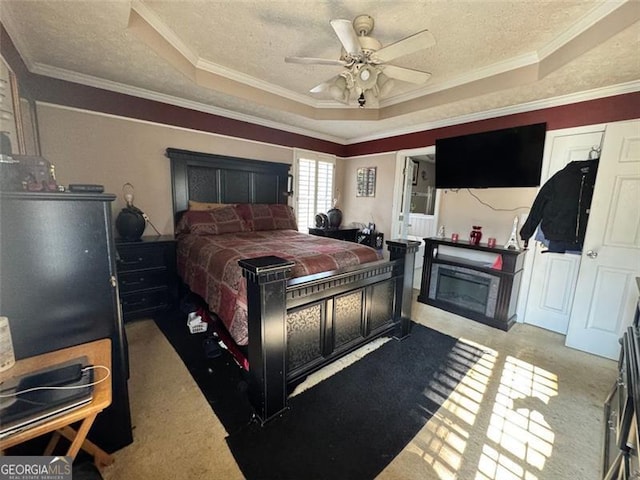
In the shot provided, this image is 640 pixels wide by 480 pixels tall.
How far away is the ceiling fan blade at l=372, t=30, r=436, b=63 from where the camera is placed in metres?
1.60

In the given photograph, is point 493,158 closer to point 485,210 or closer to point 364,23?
point 485,210

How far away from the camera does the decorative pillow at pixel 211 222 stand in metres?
3.22

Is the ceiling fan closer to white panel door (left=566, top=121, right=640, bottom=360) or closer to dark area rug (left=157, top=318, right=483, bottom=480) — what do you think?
white panel door (left=566, top=121, right=640, bottom=360)

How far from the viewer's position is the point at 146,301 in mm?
2918

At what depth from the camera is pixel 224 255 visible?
2.24m

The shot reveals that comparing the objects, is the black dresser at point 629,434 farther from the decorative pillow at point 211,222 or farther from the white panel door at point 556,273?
the decorative pillow at point 211,222

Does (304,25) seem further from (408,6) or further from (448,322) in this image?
(448,322)

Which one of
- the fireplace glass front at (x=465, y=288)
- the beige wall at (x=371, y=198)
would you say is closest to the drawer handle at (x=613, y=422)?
the fireplace glass front at (x=465, y=288)

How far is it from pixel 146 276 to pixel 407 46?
3.24 meters

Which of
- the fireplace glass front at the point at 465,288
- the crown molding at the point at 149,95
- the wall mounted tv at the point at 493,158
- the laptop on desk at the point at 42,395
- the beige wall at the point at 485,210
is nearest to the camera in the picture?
the laptop on desk at the point at 42,395

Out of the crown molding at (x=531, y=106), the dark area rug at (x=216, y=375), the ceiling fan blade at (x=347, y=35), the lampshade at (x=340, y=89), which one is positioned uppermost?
the crown molding at (x=531, y=106)

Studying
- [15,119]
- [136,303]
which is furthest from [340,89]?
[136,303]

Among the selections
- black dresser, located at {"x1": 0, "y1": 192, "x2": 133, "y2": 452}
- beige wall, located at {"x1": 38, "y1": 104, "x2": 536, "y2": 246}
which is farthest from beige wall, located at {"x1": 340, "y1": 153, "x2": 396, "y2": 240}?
black dresser, located at {"x1": 0, "y1": 192, "x2": 133, "y2": 452}

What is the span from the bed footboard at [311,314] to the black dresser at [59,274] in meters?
0.68
